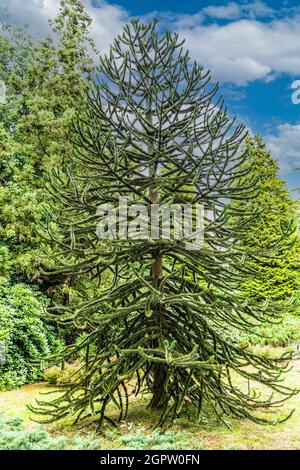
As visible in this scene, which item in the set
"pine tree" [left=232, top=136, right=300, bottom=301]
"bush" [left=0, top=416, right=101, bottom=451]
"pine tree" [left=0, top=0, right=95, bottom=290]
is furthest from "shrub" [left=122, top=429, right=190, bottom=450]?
"pine tree" [left=232, top=136, right=300, bottom=301]

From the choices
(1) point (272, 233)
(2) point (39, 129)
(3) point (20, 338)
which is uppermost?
(2) point (39, 129)

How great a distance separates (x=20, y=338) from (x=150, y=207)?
297 inches

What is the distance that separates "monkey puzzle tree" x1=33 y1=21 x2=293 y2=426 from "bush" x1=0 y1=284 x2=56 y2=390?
18.5 feet

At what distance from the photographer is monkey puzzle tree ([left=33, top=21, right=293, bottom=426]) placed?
606cm

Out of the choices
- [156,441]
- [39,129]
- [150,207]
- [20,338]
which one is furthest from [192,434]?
[39,129]

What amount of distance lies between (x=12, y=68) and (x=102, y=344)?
709 inches

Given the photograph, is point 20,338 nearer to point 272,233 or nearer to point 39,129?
point 39,129

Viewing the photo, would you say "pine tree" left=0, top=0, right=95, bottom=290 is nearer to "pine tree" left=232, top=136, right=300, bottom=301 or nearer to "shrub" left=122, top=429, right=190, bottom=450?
"pine tree" left=232, top=136, right=300, bottom=301

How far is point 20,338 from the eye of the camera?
12242 mm

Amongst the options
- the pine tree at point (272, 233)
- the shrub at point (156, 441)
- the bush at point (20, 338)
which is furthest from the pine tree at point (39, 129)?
the shrub at point (156, 441)

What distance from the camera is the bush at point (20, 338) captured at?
11.8 metres

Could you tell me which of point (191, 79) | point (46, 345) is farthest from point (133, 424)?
point (46, 345)

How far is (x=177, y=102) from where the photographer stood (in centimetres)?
650
